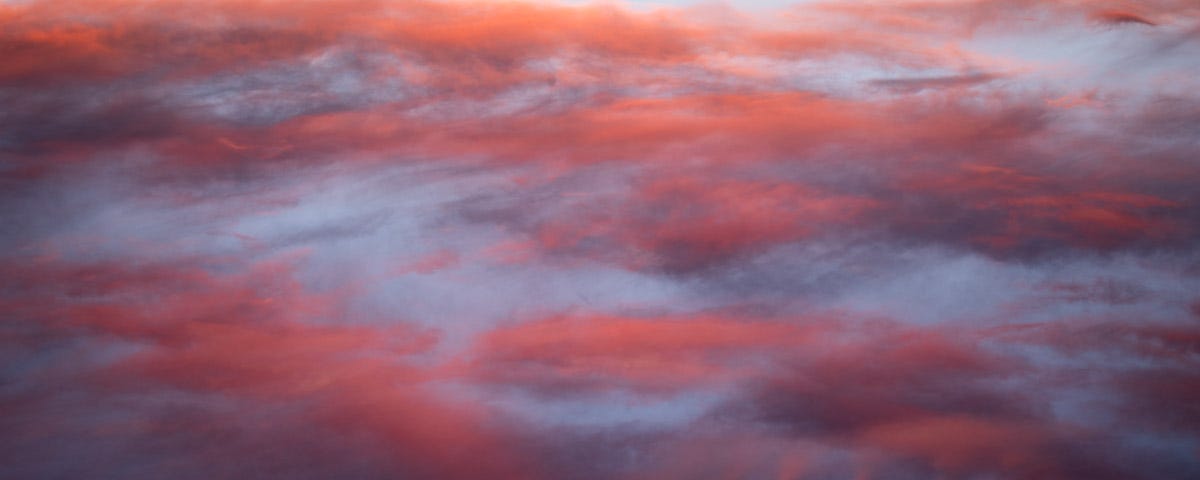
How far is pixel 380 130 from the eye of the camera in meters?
2.00

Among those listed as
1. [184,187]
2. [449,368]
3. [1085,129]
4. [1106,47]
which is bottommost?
[449,368]

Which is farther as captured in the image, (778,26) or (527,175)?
Result: (778,26)

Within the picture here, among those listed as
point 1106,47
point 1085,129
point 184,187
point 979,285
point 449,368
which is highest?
point 1106,47

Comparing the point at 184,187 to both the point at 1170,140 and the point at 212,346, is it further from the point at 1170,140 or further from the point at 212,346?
the point at 1170,140

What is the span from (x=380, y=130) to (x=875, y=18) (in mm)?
1400

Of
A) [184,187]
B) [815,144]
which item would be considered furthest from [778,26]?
[184,187]

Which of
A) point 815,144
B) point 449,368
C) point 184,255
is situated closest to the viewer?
point 449,368

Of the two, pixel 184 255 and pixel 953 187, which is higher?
pixel 953 187

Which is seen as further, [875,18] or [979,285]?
[875,18]

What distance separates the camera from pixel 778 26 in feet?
7.61

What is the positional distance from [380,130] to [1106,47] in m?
1.93

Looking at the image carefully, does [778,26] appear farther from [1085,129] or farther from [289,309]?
[289,309]

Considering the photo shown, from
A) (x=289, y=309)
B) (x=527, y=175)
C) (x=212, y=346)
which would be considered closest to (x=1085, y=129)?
(x=527, y=175)

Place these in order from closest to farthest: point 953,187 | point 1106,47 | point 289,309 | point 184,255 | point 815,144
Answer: point 289,309, point 184,255, point 953,187, point 815,144, point 1106,47
